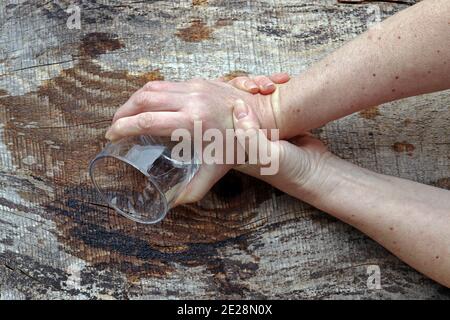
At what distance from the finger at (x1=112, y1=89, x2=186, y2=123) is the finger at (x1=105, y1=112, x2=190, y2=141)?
0.03 meters

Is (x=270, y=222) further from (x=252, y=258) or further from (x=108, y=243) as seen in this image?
(x=108, y=243)

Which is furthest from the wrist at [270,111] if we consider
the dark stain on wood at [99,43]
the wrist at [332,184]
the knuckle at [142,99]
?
the dark stain on wood at [99,43]

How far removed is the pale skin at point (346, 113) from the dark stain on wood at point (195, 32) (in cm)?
13

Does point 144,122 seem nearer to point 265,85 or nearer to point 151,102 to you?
point 151,102

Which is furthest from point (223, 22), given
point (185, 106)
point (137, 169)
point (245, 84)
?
point (137, 169)

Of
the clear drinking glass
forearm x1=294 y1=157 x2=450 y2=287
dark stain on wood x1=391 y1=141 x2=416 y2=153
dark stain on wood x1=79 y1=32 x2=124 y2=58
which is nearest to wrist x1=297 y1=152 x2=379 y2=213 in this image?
forearm x1=294 y1=157 x2=450 y2=287

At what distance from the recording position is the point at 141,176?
1.20m

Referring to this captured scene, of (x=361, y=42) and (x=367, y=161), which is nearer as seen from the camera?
(x=361, y=42)

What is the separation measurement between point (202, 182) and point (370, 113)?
403 millimetres

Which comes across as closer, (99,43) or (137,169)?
(137,169)

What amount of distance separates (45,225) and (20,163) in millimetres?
138

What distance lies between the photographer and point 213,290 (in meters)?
1.23

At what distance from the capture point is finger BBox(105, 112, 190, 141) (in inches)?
42.9

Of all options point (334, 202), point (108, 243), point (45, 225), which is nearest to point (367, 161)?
point (334, 202)
